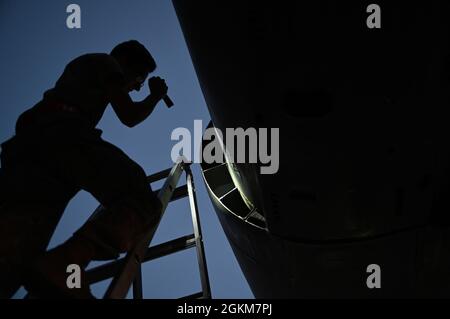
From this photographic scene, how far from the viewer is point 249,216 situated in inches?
157

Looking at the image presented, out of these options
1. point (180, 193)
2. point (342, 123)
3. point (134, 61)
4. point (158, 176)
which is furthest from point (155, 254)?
point (342, 123)

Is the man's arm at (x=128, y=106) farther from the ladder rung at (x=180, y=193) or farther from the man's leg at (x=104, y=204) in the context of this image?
the ladder rung at (x=180, y=193)

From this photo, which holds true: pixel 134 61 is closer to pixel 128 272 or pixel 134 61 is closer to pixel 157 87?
pixel 157 87

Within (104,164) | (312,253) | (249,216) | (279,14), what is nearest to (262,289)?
(249,216)

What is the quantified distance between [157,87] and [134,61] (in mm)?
303

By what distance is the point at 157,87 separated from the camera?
3.24 m

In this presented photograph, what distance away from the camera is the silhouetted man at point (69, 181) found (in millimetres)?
1854

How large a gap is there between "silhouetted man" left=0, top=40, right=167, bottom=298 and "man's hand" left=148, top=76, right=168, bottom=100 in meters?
0.09

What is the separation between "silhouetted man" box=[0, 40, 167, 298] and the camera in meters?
1.85

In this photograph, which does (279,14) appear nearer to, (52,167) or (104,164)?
(104,164)

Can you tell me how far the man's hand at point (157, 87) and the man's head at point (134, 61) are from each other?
9 cm

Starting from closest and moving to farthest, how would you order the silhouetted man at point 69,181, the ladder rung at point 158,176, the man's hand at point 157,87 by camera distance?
the silhouetted man at point 69,181, the man's hand at point 157,87, the ladder rung at point 158,176

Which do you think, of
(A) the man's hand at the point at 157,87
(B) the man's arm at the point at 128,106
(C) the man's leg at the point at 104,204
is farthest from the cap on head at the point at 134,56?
(C) the man's leg at the point at 104,204
